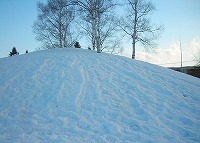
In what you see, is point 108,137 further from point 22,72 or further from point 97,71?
point 22,72

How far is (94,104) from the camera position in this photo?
7.45 metres

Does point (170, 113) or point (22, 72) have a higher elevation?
point (22, 72)

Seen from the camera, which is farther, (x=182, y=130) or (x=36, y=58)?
(x=36, y=58)

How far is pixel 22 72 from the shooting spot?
10289 millimetres

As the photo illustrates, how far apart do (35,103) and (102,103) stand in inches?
89.7

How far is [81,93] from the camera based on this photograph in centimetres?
823

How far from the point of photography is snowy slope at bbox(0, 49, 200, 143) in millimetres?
5797

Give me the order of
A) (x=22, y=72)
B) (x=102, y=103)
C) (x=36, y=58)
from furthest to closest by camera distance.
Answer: (x=36, y=58) < (x=22, y=72) < (x=102, y=103)

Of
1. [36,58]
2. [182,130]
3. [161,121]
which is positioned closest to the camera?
[182,130]

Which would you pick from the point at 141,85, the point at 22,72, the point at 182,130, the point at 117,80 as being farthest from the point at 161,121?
the point at 22,72

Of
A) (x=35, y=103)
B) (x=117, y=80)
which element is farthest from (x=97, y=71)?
(x=35, y=103)

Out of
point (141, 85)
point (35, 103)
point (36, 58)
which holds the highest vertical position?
point (36, 58)

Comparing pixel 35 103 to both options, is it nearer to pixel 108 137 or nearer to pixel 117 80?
pixel 108 137

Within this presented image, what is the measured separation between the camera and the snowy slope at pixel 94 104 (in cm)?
580
